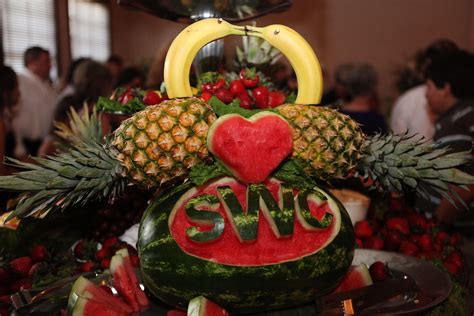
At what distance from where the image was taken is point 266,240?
41.9 inches

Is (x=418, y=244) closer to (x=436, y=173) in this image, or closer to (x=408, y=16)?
(x=436, y=173)

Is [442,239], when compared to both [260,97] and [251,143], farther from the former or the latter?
[251,143]

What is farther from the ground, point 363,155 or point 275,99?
point 275,99

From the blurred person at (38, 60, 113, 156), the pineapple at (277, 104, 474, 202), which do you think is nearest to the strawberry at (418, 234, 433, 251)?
the pineapple at (277, 104, 474, 202)

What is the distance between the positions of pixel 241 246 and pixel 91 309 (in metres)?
0.30

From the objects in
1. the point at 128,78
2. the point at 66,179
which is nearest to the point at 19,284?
the point at 66,179

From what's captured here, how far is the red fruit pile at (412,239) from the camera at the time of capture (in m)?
1.59

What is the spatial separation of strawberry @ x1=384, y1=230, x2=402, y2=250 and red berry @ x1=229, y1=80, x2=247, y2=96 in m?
0.59

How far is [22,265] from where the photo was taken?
1.44 m

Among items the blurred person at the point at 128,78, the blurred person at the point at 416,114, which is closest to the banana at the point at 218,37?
the blurred person at the point at 416,114

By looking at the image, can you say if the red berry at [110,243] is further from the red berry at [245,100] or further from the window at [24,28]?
the window at [24,28]

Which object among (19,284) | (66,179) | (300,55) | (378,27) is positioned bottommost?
(19,284)

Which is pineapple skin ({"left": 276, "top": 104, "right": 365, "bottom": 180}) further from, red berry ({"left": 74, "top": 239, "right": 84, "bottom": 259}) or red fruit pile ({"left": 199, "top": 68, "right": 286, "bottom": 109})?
red berry ({"left": 74, "top": 239, "right": 84, "bottom": 259})

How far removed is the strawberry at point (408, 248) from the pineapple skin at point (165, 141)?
78 cm
